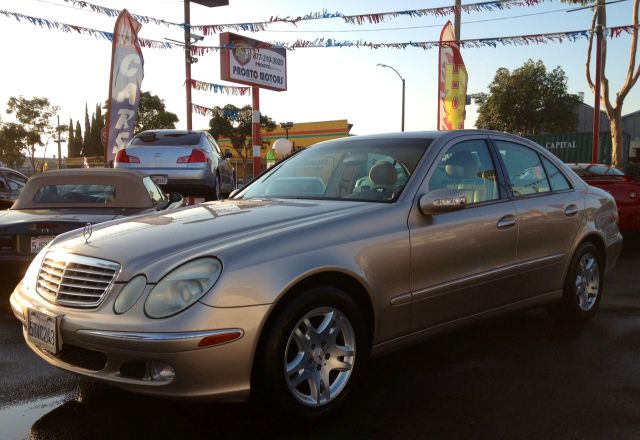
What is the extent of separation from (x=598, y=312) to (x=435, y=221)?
264cm

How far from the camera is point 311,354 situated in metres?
Answer: 2.98

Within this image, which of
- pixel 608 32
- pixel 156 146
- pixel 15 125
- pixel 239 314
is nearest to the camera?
pixel 239 314

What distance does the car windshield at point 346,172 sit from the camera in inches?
148

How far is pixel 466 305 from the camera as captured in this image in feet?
12.3

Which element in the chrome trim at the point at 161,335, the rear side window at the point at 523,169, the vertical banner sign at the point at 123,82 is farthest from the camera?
the vertical banner sign at the point at 123,82

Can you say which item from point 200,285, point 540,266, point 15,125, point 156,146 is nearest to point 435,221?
point 540,266

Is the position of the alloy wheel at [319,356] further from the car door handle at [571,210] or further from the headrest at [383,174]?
the car door handle at [571,210]

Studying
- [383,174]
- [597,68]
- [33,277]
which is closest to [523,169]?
[383,174]

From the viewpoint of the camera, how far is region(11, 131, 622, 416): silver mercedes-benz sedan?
265 cm

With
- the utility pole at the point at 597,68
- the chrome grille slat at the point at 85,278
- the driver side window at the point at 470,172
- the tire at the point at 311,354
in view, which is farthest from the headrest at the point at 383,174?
the utility pole at the point at 597,68

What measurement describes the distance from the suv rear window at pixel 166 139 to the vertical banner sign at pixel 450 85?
8479 millimetres

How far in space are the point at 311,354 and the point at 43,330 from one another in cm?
129

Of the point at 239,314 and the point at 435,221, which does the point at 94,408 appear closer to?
the point at 239,314

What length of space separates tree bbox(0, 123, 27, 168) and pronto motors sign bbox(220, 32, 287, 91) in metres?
43.6
